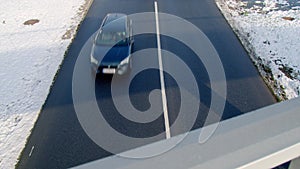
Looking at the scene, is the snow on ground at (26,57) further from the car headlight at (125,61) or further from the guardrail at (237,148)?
the guardrail at (237,148)

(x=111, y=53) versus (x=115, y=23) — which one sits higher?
(x=115, y=23)

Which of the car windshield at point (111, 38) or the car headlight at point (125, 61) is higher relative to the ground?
the car windshield at point (111, 38)

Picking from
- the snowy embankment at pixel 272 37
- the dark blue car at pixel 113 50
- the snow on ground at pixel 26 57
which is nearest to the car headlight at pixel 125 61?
the dark blue car at pixel 113 50

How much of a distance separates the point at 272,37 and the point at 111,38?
6946mm

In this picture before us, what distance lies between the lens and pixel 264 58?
9.23 m

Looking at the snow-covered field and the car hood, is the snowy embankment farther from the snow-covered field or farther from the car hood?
the car hood

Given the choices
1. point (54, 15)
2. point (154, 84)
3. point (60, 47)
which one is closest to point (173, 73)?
point (154, 84)

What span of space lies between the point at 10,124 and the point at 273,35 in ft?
34.5

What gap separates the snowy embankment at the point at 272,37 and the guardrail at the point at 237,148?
6.85 meters

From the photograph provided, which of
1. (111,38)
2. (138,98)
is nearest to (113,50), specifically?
(111,38)

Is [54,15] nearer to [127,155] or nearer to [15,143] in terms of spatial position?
[15,143]

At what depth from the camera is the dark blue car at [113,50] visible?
26.0ft

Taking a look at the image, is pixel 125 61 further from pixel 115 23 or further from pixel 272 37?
pixel 272 37

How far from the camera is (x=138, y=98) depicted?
730 centimetres
